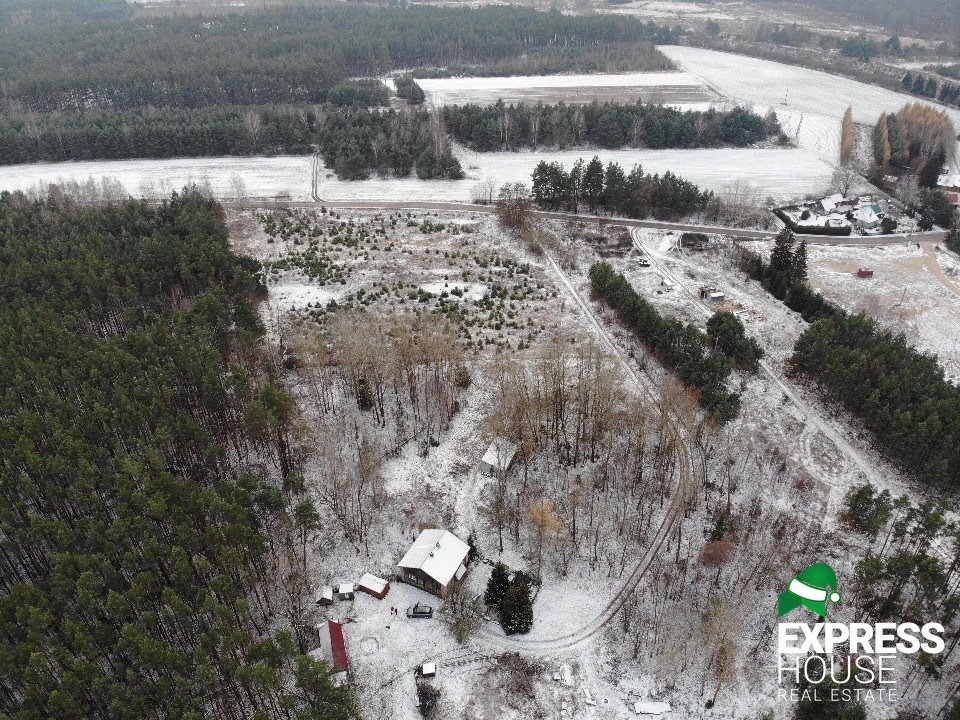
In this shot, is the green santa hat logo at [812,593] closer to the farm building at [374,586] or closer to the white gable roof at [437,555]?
the white gable roof at [437,555]

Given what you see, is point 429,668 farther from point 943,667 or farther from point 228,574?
point 943,667

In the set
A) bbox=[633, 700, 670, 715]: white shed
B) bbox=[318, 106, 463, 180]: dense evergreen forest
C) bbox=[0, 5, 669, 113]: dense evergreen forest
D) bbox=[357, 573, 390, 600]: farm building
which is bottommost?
bbox=[633, 700, 670, 715]: white shed

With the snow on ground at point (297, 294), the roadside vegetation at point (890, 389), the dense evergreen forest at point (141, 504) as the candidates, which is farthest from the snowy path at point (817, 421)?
the snow on ground at point (297, 294)

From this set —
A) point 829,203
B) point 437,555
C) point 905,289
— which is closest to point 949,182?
point 829,203

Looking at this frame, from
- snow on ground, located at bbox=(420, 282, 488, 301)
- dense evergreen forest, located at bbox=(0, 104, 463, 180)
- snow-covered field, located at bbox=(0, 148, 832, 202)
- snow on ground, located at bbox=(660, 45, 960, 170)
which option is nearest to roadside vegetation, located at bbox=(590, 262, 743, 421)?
snow on ground, located at bbox=(420, 282, 488, 301)

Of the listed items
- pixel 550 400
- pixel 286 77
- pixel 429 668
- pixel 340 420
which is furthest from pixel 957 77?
pixel 429 668

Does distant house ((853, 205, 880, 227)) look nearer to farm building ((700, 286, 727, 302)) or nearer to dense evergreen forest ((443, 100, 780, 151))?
farm building ((700, 286, 727, 302))
